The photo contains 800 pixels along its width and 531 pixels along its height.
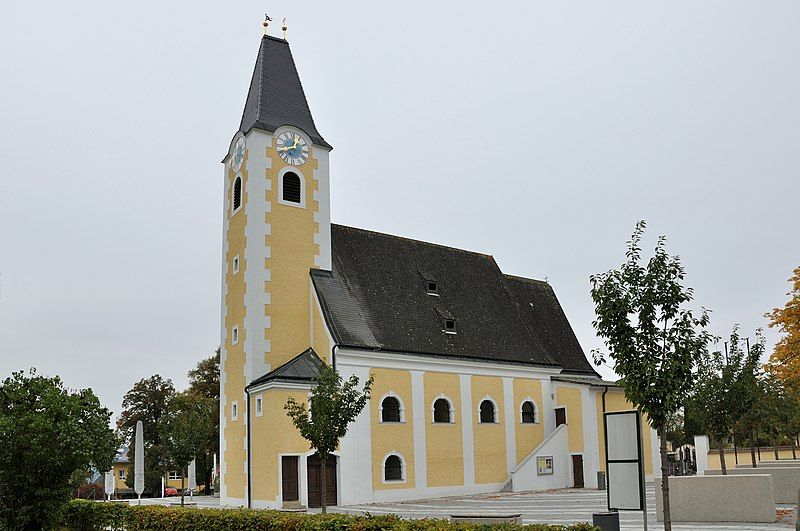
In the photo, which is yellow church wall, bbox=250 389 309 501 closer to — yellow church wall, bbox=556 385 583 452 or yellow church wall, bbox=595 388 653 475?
yellow church wall, bbox=556 385 583 452

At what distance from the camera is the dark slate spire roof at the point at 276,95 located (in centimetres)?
3569

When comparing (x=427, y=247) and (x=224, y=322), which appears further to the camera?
(x=427, y=247)

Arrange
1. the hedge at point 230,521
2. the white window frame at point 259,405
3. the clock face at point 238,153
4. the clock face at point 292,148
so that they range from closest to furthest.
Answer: the hedge at point 230,521, the white window frame at point 259,405, the clock face at point 292,148, the clock face at point 238,153

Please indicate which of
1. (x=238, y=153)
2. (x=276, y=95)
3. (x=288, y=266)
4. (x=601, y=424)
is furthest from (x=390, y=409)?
(x=276, y=95)

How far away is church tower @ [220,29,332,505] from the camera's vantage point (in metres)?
32.7

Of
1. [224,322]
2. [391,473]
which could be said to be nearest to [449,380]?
[391,473]

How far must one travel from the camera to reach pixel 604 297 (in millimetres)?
14594

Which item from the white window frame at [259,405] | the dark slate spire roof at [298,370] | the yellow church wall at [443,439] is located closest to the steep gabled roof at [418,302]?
the yellow church wall at [443,439]

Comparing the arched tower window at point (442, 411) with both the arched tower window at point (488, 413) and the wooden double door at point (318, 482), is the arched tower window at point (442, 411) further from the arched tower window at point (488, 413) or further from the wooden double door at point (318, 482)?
the wooden double door at point (318, 482)

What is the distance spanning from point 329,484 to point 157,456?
27384mm

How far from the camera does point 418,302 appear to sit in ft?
124

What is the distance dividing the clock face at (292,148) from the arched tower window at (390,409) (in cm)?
1131

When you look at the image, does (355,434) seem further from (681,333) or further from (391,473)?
(681,333)

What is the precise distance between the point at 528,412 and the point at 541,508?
13.6 meters
